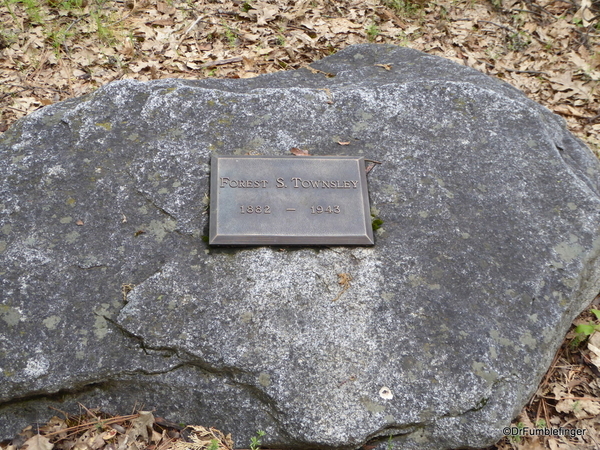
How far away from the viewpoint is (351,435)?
2.20m

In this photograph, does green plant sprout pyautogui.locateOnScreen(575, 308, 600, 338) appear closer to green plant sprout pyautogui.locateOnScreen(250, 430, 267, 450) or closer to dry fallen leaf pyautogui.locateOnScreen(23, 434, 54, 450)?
green plant sprout pyautogui.locateOnScreen(250, 430, 267, 450)

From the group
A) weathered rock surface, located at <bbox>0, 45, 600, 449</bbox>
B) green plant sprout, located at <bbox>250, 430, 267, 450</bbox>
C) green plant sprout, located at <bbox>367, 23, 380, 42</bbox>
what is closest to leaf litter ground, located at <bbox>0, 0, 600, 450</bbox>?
green plant sprout, located at <bbox>367, 23, 380, 42</bbox>

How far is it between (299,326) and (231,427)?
0.54m

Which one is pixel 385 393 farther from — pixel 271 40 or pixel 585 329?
pixel 271 40

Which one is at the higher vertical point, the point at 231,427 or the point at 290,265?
the point at 290,265

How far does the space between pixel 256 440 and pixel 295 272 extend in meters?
0.78

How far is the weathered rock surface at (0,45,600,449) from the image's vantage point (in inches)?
89.9

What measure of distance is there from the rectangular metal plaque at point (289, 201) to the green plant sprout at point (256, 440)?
88 cm

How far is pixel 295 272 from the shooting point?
2.54m

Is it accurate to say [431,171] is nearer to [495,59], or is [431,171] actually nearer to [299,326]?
[299,326]

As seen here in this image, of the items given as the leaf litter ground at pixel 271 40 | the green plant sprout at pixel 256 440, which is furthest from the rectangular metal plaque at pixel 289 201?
the leaf litter ground at pixel 271 40

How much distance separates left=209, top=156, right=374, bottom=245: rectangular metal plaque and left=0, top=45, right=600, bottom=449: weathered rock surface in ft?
0.28

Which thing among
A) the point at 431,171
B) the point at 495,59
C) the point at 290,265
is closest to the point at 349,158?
the point at 431,171

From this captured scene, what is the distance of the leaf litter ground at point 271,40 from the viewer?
4699 millimetres
